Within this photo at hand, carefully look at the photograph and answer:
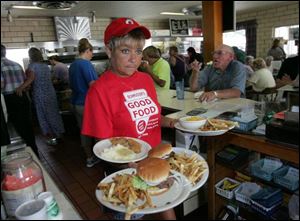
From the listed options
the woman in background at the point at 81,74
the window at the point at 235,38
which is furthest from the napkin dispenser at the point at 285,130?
the woman in background at the point at 81,74

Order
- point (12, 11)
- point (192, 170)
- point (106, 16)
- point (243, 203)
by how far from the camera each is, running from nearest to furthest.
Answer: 1. point (12, 11)
2. point (192, 170)
3. point (106, 16)
4. point (243, 203)

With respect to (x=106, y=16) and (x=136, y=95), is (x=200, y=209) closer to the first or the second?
(x=136, y=95)

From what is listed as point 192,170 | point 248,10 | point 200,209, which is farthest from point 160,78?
point 192,170

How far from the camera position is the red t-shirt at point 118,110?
1.09m

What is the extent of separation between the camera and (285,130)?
1.04 metres

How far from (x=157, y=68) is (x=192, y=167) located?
2.07m

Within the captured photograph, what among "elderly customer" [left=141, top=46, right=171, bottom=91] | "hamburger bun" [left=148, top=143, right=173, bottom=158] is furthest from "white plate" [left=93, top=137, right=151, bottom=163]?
"elderly customer" [left=141, top=46, right=171, bottom=91]

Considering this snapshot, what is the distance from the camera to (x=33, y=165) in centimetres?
78

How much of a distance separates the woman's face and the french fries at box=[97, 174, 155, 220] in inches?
19.4

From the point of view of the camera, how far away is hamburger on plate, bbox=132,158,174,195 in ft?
2.55

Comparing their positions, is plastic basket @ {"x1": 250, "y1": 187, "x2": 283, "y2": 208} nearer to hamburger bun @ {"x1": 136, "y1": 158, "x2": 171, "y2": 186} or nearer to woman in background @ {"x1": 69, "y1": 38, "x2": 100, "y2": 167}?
hamburger bun @ {"x1": 136, "y1": 158, "x2": 171, "y2": 186}

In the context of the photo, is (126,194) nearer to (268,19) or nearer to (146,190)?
(146,190)

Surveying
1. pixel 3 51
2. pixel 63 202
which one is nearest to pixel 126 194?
pixel 63 202

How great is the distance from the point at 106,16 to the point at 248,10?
63 cm
